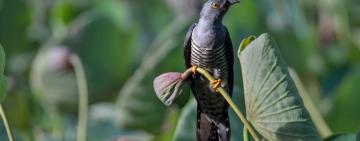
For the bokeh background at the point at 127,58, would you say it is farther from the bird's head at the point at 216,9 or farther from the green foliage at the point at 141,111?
the bird's head at the point at 216,9

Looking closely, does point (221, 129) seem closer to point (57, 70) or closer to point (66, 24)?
point (57, 70)

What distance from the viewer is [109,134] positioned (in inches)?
79.0

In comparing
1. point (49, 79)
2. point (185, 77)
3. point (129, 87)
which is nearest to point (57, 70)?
point (49, 79)

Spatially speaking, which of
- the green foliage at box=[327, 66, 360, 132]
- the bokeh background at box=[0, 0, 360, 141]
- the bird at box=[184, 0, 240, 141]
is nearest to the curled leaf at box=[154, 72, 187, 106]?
the bird at box=[184, 0, 240, 141]

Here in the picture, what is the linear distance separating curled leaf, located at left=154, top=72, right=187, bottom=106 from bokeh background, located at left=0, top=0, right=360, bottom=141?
61 centimetres

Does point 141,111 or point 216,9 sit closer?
point 216,9

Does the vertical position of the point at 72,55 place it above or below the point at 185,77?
above

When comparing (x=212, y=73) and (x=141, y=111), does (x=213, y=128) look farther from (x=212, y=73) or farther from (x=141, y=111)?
(x=141, y=111)

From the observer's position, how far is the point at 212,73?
1.15 metres

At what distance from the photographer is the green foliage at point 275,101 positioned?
1.21 meters

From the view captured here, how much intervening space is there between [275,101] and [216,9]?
14 cm

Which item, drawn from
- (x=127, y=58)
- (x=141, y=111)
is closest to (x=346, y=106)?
(x=141, y=111)

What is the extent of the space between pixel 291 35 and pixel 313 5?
83 centimetres

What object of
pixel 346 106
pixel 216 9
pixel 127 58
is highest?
pixel 127 58
